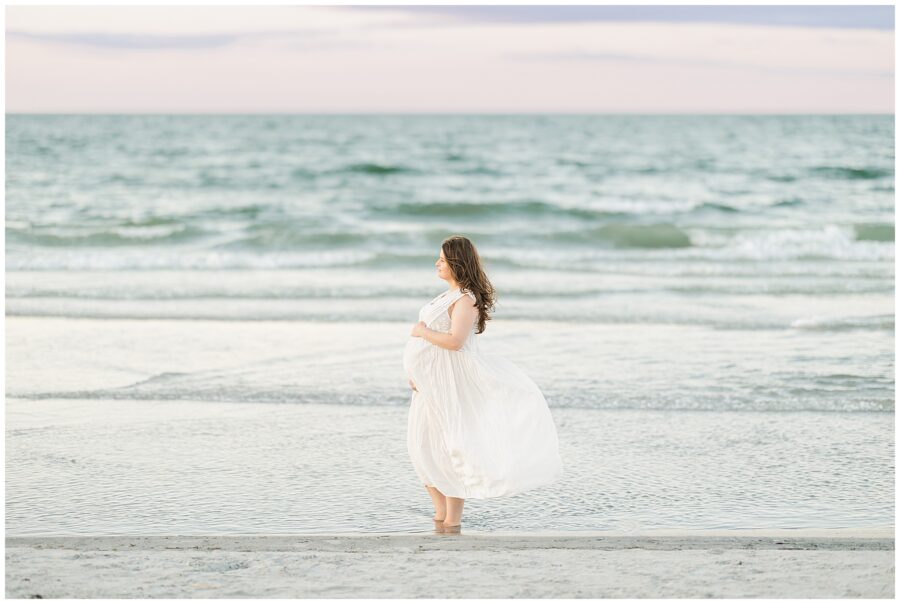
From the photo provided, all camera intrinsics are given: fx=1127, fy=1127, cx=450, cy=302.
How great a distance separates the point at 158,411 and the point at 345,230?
641 inches

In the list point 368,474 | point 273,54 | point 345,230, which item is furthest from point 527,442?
point 273,54

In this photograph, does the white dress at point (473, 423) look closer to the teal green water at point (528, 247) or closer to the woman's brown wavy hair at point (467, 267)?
the woman's brown wavy hair at point (467, 267)

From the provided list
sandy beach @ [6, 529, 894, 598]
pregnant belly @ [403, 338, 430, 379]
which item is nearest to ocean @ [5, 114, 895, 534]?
sandy beach @ [6, 529, 894, 598]

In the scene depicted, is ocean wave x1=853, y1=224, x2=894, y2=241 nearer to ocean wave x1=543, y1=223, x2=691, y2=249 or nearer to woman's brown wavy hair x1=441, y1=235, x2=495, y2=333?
ocean wave x1=543, y1=223, x2=691, y2=249

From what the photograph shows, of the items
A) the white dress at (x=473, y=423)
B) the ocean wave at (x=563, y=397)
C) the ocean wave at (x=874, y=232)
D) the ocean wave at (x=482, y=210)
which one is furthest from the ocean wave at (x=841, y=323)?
the ocean wave at (x=482, y=210)

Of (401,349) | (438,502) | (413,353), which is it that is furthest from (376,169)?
(438,502)

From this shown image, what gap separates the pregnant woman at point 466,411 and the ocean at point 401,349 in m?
0.29

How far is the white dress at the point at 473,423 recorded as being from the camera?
5.72 meters

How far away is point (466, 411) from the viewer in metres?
5.81

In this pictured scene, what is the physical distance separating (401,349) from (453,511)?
Answer: 5123 mm

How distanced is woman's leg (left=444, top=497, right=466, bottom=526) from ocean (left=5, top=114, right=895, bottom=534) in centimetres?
17

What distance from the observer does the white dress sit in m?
5.72

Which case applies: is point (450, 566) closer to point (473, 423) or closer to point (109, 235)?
point (473, 423)

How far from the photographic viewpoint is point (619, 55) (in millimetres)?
37656
